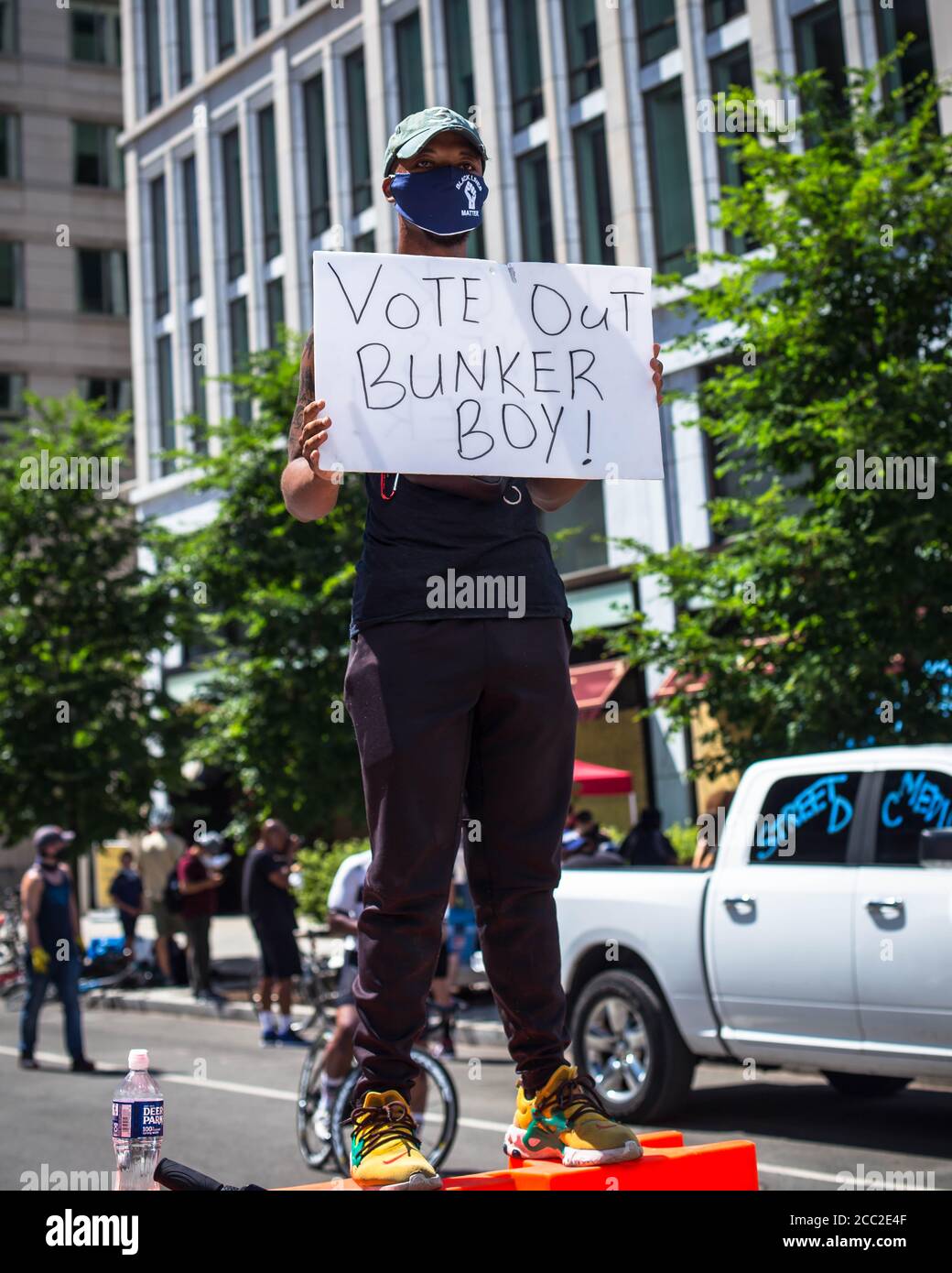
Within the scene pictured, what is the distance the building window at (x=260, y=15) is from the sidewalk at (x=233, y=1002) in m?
19.3

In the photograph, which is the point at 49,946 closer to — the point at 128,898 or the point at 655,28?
the point at 128,898

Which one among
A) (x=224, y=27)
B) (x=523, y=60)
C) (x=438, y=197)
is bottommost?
(x=438, y=197)

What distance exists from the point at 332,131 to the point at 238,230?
14.5 feet

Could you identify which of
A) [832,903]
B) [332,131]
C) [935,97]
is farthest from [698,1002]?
[332,131]

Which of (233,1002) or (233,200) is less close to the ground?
(233,200)

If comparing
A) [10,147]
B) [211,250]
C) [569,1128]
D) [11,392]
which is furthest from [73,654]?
[10,147]

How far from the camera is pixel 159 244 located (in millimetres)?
37344

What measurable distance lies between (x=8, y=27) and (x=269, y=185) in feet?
48.0

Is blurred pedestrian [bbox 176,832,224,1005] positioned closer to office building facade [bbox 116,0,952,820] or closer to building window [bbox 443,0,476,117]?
office building facade [bbox 116,0,952,820]

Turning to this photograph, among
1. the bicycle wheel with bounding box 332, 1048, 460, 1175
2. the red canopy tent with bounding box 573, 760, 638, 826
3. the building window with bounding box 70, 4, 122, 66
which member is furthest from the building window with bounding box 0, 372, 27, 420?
the bicycle wheel with bounding box 332, 1048, 460, 1175

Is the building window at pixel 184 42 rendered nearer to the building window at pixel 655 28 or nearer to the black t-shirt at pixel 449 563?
the building window at pixel 655 28

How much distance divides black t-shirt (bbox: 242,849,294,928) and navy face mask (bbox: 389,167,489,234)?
39.5ft

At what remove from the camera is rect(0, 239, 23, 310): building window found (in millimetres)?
41844

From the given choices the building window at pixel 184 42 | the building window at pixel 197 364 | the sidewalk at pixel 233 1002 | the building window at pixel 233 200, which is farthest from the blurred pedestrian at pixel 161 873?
the building window at pixel 184 42
